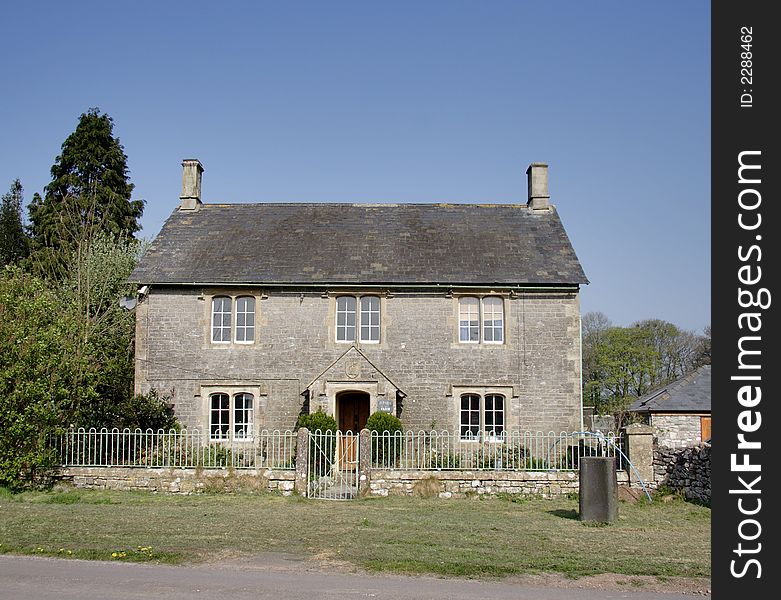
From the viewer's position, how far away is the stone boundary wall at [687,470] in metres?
16.9

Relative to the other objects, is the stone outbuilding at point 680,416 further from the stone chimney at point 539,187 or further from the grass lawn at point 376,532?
the grass lawn at point 376,532

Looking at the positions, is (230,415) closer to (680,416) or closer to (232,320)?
(232,320)

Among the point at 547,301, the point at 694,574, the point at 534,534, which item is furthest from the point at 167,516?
the point at 547,301

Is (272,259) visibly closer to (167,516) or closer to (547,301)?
(547,301)

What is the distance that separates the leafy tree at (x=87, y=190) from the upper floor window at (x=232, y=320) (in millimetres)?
13900

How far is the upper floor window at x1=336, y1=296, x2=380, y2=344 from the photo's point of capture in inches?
961

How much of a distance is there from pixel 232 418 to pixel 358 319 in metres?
4.87

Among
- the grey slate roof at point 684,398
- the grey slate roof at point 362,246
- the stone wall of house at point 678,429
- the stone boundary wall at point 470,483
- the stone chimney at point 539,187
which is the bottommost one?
the stone wall of house at point 678,429

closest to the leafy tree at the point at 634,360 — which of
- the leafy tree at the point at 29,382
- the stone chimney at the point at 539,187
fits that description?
the stone chimney at the point at 539,187

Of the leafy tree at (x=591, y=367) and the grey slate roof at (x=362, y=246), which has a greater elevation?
the grey slate roof at (x=362, y=246)

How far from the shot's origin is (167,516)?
48.9 feet

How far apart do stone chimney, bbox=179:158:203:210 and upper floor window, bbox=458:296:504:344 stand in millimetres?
10279

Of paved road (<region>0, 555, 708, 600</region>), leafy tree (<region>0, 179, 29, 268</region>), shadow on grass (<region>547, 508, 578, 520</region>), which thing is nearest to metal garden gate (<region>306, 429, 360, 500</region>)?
shadow on grass (<region>547, 508, 578, 520</region>)

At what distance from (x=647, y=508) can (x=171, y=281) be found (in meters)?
15.1
